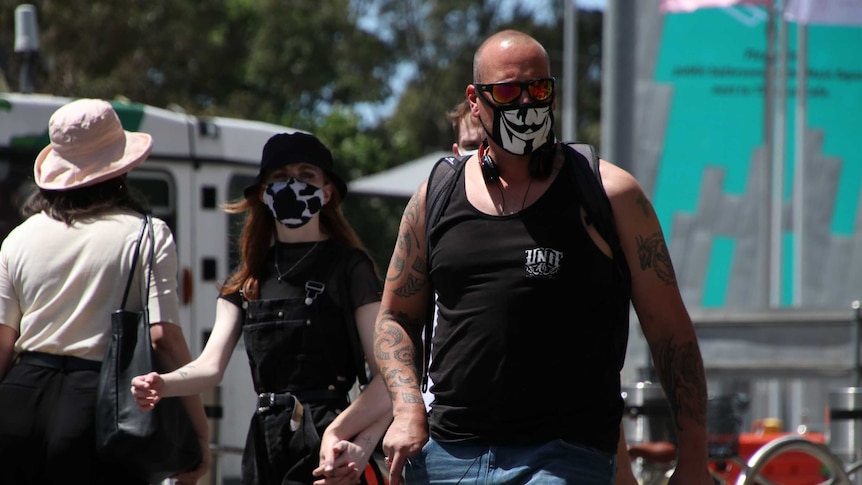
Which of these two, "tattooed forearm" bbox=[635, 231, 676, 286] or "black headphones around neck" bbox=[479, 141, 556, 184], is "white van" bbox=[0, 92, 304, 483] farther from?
"tattooed forearm" bbox=[635, 231, 676, 286]

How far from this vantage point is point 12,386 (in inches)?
162

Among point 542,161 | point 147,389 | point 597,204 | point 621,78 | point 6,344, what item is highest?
point 621,78

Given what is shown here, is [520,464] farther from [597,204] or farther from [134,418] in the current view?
[134,418]

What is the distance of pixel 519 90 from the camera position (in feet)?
10.5

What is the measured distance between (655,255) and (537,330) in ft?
1.10

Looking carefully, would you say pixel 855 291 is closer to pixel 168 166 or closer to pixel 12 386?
pixel 168 166

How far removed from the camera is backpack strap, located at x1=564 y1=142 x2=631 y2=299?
3127 mm

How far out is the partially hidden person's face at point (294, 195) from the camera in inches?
171

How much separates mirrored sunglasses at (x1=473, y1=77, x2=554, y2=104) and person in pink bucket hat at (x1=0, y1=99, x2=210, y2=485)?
4.84 ft

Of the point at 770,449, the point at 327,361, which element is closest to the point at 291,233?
the point at 327,361

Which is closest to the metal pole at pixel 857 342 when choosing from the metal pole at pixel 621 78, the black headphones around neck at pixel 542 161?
the metal pole at pixel 621 78

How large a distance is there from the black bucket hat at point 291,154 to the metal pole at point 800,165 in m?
12.2

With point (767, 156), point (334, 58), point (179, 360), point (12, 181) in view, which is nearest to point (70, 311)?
point (179, 360)

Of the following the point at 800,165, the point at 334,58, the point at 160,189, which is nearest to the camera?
the point at 160,189
